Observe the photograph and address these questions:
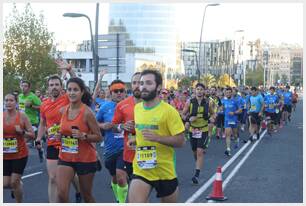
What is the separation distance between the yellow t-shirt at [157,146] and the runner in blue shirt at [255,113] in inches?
534

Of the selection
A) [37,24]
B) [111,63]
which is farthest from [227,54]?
[111,63]

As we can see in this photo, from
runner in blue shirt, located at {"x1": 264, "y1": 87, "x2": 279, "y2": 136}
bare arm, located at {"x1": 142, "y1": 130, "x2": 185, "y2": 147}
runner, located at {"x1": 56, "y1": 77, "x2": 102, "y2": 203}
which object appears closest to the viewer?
bare arm, located at {"x1": 142, "y1": 130, "x2": 185, "y2": 147}

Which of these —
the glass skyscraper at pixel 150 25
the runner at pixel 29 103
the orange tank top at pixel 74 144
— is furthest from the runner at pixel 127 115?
the glass skyscraper at pixel 150 25

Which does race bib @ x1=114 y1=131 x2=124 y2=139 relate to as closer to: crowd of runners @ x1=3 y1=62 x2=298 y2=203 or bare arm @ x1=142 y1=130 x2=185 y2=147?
crowd of runners @ x1=3 y1=62 x2=298 y2=203

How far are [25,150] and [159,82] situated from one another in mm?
2747

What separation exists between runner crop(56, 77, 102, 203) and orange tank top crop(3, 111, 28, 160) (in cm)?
109

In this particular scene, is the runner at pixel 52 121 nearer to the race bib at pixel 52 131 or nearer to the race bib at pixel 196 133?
the race bib at pixel 52 131

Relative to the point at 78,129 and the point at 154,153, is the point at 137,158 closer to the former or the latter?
the point at 154,153

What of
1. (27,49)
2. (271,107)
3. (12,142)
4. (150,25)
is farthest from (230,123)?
(150,25)

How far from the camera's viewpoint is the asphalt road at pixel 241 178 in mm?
9047

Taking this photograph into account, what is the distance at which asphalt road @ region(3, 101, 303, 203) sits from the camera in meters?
9.05

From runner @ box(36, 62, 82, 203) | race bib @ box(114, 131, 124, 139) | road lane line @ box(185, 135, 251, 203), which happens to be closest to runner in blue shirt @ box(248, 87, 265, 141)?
road lane line @ box(185, 135, 251, 203)

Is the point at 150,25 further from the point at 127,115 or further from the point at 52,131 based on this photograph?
the point at 127,115

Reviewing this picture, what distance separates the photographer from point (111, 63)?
2292cm
